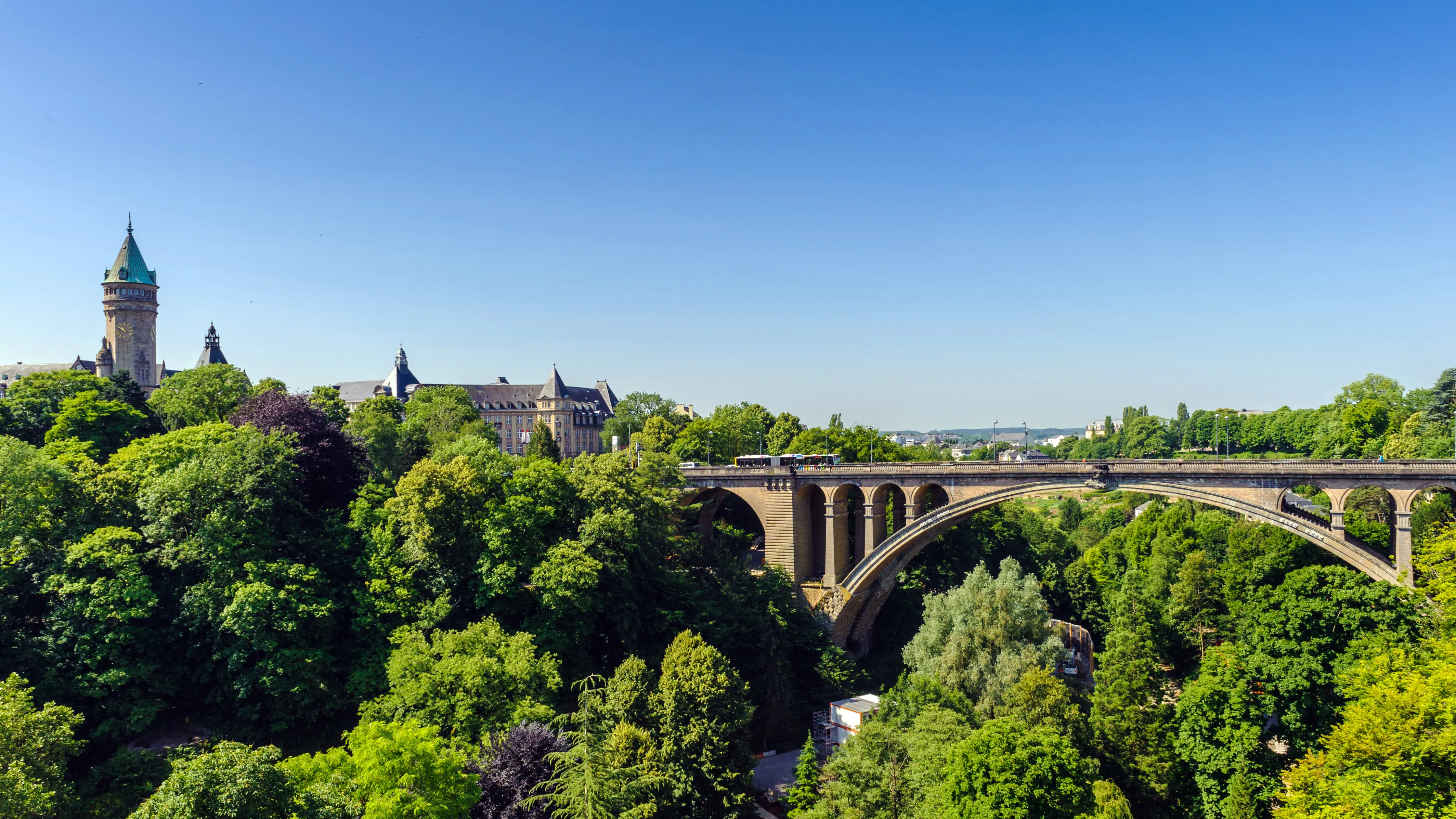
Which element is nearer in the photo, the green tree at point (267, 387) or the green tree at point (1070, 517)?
the green tree at point (267, 387)

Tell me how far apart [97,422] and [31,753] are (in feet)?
85.6

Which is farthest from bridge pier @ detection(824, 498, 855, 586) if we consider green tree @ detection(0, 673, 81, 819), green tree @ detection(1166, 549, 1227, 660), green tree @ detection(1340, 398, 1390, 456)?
green tree @ detection(1340, 398, 1390, 456)

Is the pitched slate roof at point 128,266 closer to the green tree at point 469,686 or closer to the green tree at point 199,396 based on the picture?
the green tree at point 199,396

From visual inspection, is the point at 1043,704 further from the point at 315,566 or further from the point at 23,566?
the point at 23,566

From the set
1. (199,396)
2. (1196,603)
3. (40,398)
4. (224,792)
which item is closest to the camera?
(224,792)

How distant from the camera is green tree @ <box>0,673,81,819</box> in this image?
1750cm

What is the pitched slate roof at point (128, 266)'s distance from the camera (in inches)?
2749

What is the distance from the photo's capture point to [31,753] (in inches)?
763

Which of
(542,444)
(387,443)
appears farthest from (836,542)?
(387,443)

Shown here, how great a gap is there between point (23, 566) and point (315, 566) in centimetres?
866

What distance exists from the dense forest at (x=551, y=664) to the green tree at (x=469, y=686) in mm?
122

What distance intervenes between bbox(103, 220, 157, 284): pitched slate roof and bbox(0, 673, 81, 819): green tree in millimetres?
60391

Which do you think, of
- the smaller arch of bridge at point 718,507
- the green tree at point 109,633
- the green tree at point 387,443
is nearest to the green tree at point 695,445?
the smaller arch of bridge at point 718,507

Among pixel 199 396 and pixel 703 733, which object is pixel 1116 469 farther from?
pixel 199 396
